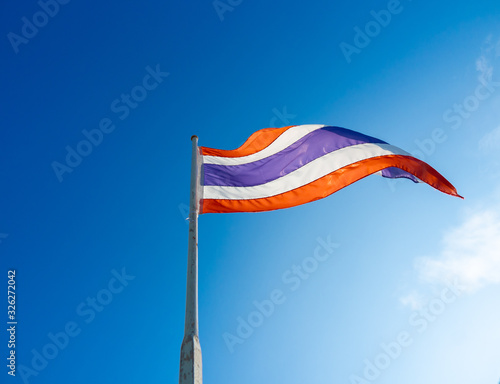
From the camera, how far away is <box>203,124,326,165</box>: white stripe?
9500mm

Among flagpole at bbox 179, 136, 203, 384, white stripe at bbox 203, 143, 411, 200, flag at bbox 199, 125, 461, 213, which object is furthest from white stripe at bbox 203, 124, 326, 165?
flagpole at bbox 179, 136, 203, 384

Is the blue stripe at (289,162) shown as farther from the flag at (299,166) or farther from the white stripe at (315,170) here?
the white stripe at (315,170)

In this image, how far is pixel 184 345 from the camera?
536cm

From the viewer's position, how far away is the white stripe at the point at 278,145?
9500mm

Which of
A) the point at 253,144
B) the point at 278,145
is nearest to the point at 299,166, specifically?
the point at 278,145

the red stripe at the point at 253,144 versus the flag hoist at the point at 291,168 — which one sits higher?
the red stripe at the point at 253,144

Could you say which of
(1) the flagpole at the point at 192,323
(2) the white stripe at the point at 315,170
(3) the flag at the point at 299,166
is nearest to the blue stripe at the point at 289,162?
(3) the flag at the point at 299,166

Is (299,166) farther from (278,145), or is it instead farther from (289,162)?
(278,145)

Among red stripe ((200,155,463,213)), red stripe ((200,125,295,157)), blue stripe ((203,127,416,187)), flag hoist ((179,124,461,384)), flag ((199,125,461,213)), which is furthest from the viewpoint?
red stripe ((200,155,463,213))

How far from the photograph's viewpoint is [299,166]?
1024 centimetres

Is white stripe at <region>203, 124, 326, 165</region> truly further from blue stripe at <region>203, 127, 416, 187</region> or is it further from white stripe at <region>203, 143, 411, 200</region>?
white stripe at <region>203, 143, 411, 200</region>

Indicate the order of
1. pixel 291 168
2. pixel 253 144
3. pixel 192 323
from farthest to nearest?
pixel 253 144, pixel 291 168, pixel 192 323

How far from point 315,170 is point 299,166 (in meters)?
0.37

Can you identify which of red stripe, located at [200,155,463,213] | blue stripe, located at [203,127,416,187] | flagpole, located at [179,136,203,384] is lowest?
flagpole, located at [179,136,203,384]
